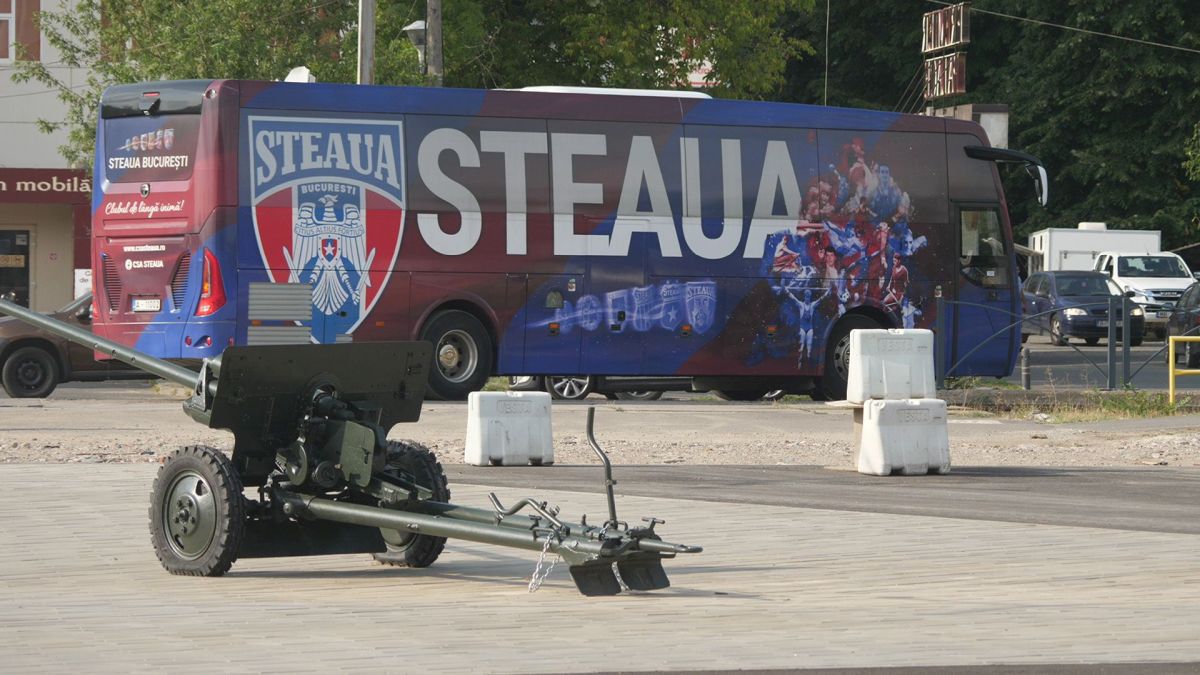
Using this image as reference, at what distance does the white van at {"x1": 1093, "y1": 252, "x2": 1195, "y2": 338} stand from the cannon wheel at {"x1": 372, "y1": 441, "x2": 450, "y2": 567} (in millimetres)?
39187

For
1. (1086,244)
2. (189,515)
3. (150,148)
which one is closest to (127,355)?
(189,515)

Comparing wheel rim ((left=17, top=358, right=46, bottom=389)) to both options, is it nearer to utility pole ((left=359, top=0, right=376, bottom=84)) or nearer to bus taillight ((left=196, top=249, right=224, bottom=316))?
bus taillight ((left=196, top=249, right=224, bottom=316))

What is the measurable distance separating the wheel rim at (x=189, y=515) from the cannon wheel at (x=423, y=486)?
876mm

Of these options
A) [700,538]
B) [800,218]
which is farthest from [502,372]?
[700,538]

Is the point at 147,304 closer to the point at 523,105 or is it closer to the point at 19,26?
the point at 523,105

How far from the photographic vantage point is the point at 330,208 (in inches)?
882

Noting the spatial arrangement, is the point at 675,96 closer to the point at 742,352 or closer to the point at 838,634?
the point at 742,352

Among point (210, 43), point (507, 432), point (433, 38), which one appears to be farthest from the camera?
point (433, 38)

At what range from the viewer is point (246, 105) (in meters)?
22.2

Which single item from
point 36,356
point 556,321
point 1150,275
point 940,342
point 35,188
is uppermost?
point 35,188

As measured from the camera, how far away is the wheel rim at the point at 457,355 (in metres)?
23.0

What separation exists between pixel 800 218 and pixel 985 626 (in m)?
16.7

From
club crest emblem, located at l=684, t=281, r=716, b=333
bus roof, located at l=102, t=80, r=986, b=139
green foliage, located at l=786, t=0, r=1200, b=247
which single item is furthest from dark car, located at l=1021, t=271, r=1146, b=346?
club crest emblem, located at l=684, t=281, r=716, b=333

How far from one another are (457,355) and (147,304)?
3.65 m
